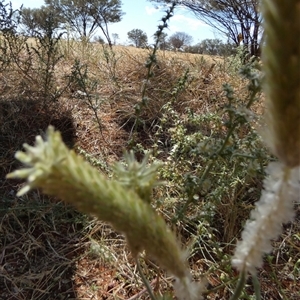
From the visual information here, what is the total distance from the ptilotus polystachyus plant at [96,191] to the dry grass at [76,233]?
0.72m

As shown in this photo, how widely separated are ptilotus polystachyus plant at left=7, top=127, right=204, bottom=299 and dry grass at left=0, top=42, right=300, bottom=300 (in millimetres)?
715

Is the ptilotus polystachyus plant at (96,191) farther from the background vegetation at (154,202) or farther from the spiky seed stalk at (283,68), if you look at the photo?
the background vegetation at (154,202)

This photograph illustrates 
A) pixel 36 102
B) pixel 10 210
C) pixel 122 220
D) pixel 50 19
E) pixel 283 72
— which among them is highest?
pixel 50 19

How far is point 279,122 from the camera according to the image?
1.24 ft

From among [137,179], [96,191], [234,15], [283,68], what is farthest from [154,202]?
[234,15]

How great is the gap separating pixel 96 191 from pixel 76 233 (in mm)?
1414

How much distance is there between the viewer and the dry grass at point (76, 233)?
1.51 metres

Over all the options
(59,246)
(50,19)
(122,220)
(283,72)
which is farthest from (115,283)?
(50,19)

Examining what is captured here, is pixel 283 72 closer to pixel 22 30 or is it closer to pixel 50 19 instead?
pixel 50 19

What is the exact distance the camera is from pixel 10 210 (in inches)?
70.1

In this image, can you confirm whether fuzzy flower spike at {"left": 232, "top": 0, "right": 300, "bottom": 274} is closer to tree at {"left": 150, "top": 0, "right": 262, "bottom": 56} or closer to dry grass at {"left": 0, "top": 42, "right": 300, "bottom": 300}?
dry grass at {"left": 0, "top": 42, "right": 300, "bottom": 300}

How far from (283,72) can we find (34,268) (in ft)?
5.05

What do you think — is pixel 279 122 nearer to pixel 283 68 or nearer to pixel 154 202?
pixel 283 68

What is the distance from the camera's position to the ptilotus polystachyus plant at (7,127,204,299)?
15.1 inches
